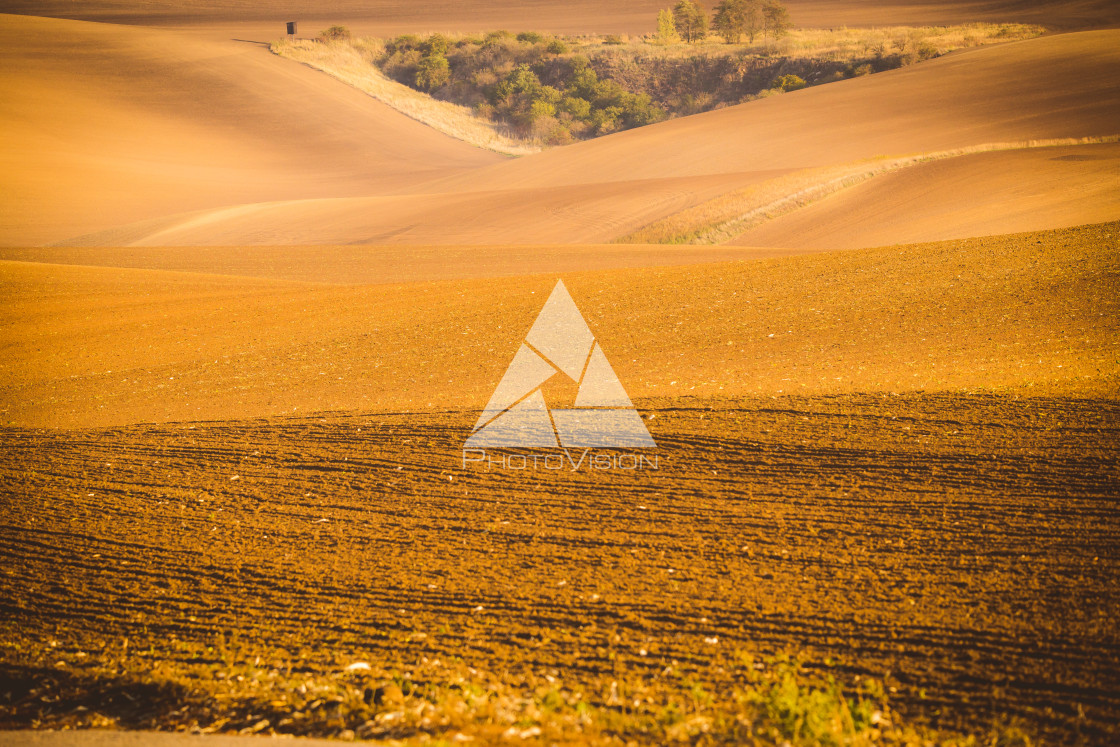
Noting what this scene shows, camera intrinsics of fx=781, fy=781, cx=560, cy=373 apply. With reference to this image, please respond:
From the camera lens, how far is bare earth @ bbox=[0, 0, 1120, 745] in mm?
5277

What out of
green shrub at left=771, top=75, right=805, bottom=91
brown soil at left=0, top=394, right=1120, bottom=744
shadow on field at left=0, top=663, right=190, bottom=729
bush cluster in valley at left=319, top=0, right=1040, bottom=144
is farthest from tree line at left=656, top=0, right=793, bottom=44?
shadow on field at left=0, top=663, right=190, bottom=729

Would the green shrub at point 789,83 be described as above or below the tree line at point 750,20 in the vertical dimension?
below

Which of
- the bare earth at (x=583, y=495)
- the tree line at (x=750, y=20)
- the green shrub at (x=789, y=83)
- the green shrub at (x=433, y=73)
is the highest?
the tree line at (x=750, y=20)

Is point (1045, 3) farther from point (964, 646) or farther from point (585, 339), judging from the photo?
point (964, 646)

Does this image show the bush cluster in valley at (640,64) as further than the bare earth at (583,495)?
Yes

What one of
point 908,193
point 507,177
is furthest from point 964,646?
point 507,177

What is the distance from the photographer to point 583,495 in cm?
857

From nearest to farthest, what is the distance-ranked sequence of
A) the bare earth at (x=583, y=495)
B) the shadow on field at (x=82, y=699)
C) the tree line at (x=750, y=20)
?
1. the shadow on field at (x=82, y=699)
2. the bare earth at (x=583, y=495)
3. the tree line at (x=750, y=20)

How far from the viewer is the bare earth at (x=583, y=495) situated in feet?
17.3

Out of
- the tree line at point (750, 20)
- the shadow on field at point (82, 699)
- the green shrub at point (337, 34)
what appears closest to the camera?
the shadow on field at point (82, 699)

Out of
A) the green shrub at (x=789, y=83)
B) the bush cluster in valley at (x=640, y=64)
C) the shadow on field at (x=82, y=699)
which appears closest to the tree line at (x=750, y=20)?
the bush cluster in valley at (x=640, y=64)

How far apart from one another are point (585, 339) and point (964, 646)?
36.5ft

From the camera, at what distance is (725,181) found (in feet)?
130

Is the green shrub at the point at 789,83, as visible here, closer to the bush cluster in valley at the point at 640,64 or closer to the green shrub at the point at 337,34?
the bush cluster in valley at the point at 640,64
